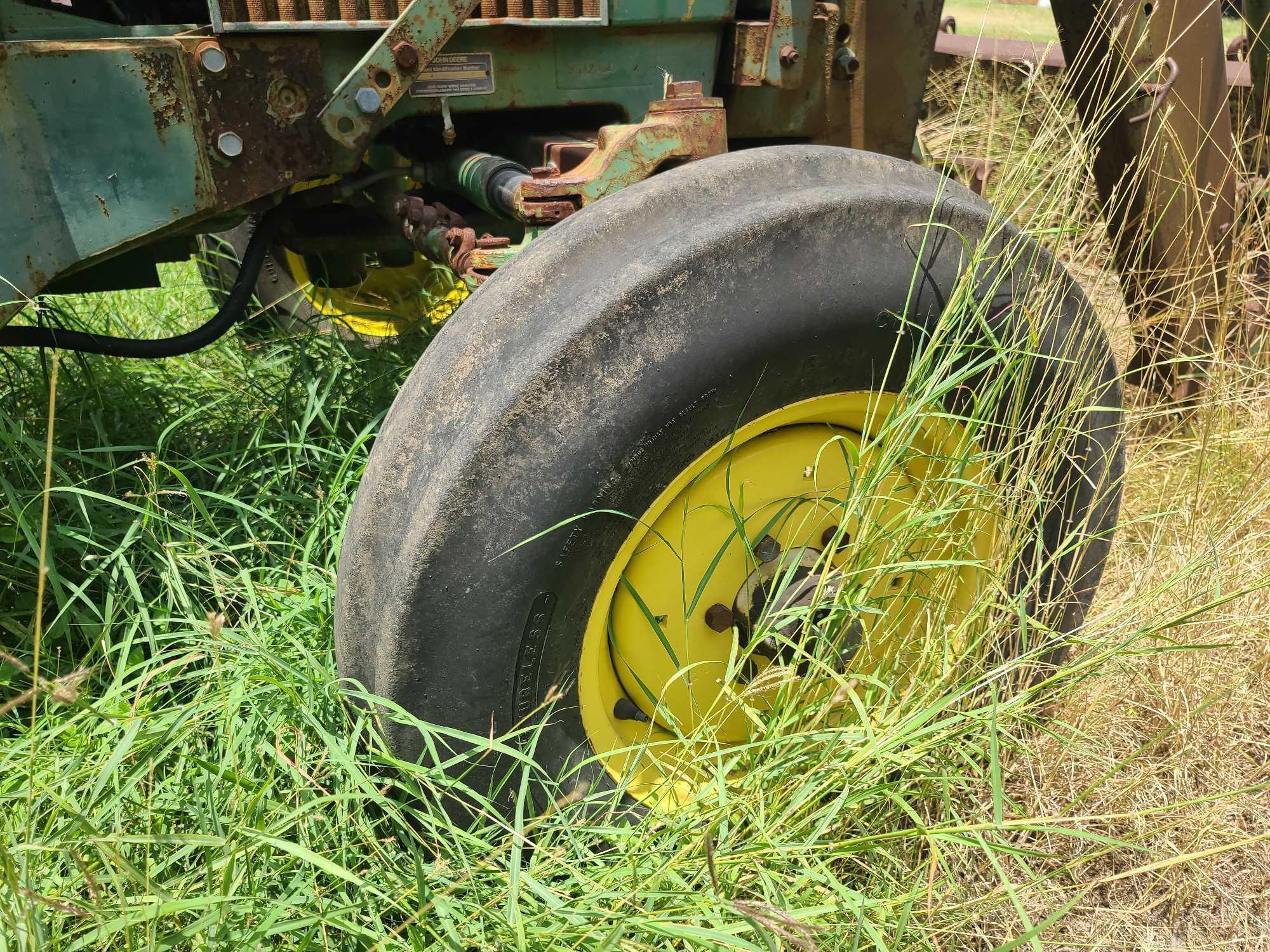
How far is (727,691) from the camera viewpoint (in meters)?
1.61

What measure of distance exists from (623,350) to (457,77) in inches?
32.9

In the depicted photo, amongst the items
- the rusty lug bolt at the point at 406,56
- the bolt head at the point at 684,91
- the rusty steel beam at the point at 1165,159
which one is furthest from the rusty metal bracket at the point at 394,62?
the rusty steel beam at the point at 1165,159

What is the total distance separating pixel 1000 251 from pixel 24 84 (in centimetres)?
157

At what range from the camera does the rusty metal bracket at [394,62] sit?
178 cm

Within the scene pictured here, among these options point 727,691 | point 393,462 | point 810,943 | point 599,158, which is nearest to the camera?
point 810,943

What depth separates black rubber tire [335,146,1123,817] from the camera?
1.43m

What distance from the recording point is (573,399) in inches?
56.5

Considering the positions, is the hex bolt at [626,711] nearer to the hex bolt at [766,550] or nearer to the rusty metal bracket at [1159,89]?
the hex bolt at [766,550]

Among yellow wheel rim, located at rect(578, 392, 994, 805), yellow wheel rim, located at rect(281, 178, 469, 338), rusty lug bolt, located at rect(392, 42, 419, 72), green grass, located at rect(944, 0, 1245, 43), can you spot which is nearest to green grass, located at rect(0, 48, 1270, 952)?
yellow wheel rim, located at rect(578, 392, 994, 805)

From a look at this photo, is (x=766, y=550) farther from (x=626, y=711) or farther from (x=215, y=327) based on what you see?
(x=215, y=327)

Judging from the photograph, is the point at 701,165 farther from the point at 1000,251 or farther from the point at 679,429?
the point at 1000,251

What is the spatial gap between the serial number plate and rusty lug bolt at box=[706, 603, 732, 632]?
1077 mm

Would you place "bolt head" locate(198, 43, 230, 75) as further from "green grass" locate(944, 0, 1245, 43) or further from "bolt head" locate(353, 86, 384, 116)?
"green grass" locate(944, 0, 1245, 43)

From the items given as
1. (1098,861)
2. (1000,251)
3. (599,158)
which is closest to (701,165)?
(599,158)
